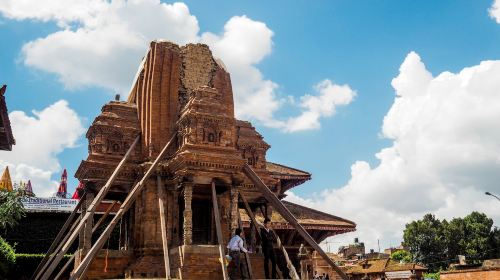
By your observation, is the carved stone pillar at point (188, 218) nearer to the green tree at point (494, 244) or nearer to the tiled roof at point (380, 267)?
the tiled roof at point (380, 267)

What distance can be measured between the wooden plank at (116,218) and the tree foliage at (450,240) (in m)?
49.2

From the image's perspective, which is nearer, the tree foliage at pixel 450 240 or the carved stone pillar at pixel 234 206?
the carved stone pillar at pixel 234 206

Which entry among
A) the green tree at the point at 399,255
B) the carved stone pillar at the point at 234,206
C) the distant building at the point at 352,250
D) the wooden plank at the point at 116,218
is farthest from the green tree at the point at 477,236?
the wooden plank at the point at 116,218

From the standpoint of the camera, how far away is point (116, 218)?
16562mm

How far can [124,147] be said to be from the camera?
66.0 feet

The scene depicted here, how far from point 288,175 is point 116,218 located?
15.7 metres

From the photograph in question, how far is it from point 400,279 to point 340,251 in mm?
47712

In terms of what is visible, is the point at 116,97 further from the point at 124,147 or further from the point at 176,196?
the point at 176,196

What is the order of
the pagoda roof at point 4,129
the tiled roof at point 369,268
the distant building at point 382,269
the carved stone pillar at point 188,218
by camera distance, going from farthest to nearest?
the tiled roof at point 369,268
the distant building at point 382,269
the carved stone pillar at point 188,218
the pagoda roof at point 4,129

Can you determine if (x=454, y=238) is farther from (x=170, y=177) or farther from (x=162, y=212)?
(x=162, y=212)

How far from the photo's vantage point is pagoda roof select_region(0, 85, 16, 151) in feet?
43.9

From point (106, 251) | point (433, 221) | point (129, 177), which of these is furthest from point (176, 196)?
point (433, 221)

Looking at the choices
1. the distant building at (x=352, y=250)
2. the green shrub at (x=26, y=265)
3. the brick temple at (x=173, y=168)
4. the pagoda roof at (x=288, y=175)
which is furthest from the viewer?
the distant building at (x=352, y=250)

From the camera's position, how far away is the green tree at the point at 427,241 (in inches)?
2395
